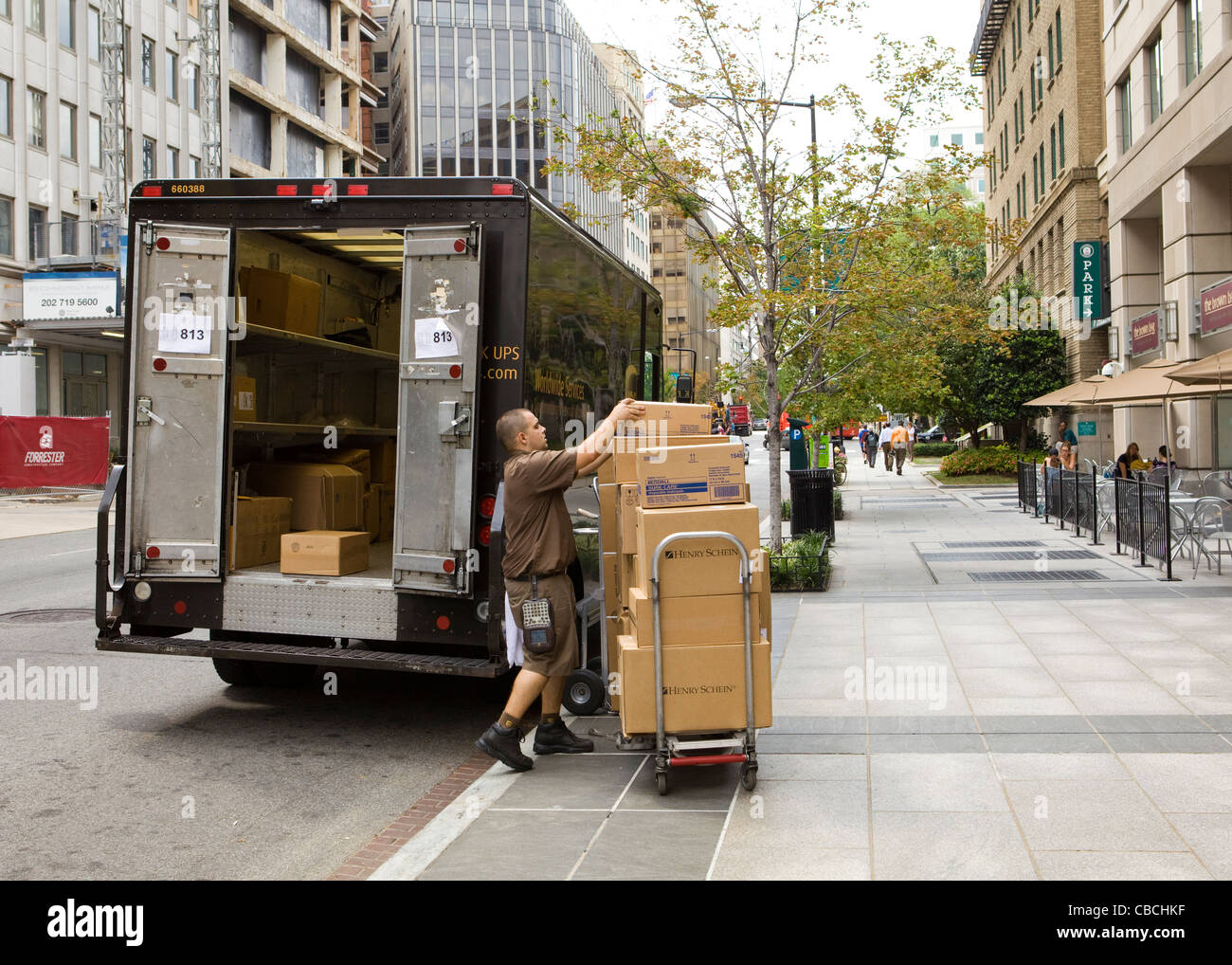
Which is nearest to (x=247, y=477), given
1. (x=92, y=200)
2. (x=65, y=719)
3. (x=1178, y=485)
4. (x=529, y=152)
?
(x=65, y=719)

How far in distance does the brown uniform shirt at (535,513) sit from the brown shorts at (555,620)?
0.07 metres

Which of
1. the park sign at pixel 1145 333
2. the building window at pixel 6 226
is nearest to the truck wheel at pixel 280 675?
the park sign at pixel 1145 333

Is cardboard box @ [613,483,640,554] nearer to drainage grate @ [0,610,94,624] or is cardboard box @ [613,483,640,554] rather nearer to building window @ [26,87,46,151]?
drainage grate @ [0,610,94,624]

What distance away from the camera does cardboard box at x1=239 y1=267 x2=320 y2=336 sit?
7.97 meters

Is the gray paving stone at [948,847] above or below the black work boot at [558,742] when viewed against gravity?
below

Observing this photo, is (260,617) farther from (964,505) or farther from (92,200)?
(92,200)

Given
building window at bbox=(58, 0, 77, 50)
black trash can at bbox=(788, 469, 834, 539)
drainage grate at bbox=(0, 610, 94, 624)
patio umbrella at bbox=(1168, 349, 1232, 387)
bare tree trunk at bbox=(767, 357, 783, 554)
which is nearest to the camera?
drainage grate at bbox=(0, 610, 94, 624)

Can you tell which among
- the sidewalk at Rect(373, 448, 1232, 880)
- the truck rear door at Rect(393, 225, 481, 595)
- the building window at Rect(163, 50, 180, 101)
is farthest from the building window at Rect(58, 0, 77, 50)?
the truck rear door at Rect(393, 225, 481, 595)

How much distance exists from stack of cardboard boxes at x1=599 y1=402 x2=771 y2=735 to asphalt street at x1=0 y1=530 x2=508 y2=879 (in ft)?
4.77

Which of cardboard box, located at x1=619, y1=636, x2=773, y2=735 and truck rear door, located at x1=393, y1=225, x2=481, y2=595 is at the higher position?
truck rear door, located at x1=393, y1=225, x2=481, y2=595

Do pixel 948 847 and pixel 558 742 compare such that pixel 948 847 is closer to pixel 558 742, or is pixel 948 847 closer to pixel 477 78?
pixel 558 742

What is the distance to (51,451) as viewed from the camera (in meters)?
27.9

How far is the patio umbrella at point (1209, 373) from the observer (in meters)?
12.9

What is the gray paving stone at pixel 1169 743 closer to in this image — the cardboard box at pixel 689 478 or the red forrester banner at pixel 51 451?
the cardboard box at pixel 689 478
